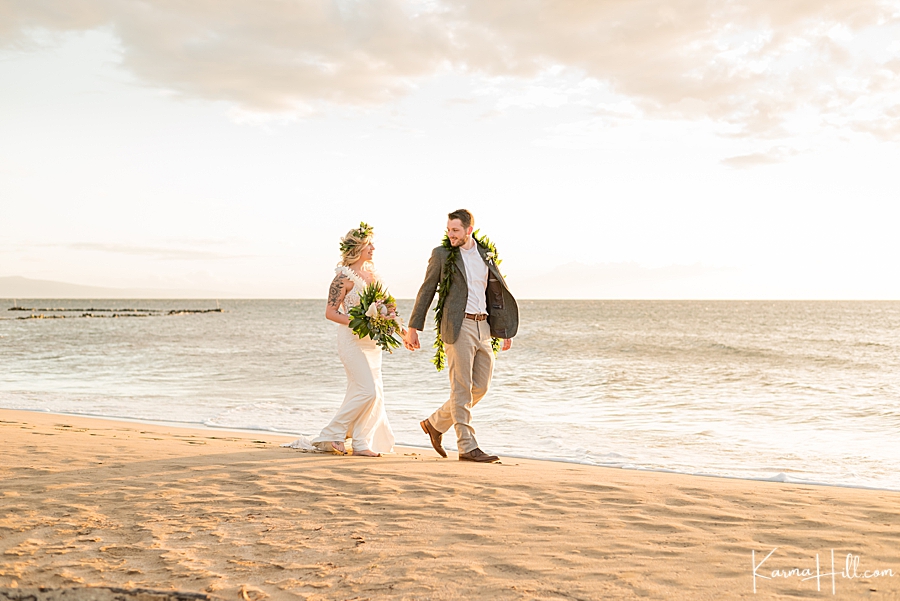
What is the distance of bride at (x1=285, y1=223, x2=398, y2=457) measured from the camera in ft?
21.0

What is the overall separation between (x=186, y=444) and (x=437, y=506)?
11.9ft

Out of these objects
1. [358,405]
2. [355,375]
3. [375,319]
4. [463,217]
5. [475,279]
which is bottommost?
[358,405]

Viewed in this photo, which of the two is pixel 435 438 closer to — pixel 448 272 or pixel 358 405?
pixel 358 405

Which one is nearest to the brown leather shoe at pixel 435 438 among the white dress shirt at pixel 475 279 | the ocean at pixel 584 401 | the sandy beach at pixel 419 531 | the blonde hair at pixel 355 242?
the sandy beach at pixel 419 531

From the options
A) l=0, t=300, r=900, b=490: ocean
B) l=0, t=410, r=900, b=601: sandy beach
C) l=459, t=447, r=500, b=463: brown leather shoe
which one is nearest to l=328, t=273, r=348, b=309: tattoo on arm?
l=0, t=410, r=900, b=601: sandy beach

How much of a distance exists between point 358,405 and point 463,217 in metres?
2.08

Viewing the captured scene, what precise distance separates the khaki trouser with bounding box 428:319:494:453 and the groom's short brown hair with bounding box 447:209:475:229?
934mm

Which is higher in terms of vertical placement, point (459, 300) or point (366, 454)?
point (459, 300)

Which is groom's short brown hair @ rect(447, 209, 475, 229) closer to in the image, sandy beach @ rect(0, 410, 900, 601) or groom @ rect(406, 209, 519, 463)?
groom @ rect(406, 209, 519, 463)

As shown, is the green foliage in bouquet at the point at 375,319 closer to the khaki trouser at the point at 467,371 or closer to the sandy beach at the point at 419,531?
the khaki trouser at the point at 467,371

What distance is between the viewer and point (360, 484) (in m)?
4.94

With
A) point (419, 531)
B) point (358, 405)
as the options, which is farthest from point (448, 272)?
point (419, 531)

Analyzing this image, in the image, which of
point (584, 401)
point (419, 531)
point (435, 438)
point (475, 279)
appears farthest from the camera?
point (584, 401)

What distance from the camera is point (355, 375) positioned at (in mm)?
→ 6465
